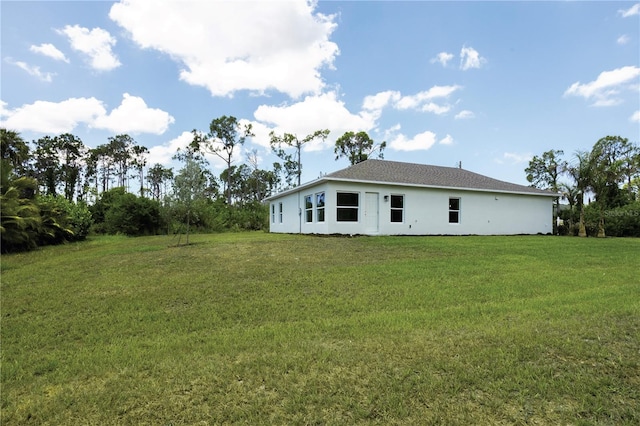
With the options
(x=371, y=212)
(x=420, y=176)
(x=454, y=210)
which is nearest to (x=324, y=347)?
(x=371, y=212)

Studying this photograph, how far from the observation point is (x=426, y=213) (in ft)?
53.9

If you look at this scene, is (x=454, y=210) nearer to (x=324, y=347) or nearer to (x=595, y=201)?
(x=595, y=201)

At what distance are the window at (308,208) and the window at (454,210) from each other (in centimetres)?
688

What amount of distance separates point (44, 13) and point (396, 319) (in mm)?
10714

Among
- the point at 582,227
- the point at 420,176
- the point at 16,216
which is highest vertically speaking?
the point at 420,176

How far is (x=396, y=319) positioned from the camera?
436cm

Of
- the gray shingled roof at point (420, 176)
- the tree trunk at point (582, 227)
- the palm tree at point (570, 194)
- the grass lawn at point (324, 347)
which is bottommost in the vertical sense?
the grass lawn at point (324, 347)

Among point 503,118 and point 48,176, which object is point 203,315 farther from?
point 48,176

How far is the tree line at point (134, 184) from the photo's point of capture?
1317cm

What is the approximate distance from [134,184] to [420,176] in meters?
42.4

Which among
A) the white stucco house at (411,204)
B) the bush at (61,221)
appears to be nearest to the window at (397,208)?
the white stucco house at (411,204)

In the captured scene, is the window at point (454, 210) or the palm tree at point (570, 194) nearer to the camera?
the window at point (454, 210)

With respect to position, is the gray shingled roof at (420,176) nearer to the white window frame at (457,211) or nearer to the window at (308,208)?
the white window frame at (457,211)

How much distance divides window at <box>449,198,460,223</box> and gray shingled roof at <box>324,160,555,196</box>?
827 millimetres
